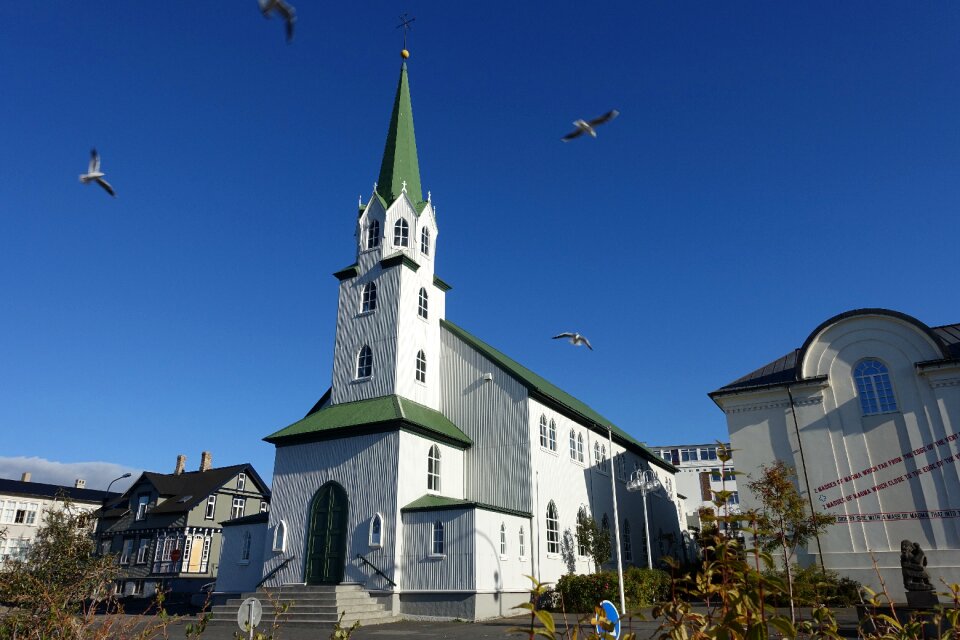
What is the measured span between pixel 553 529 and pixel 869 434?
12902 mm

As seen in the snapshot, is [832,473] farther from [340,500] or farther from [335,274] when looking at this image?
[335,274]

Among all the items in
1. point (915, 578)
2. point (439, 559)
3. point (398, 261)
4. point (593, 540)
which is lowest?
point (915, 578)

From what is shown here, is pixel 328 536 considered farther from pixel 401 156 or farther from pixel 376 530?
pixel 401 156

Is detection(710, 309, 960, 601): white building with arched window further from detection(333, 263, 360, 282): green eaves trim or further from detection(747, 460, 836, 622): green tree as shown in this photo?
detection(333, 263, 360, 282): green eaves trim

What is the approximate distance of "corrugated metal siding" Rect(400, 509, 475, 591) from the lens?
22000 mm

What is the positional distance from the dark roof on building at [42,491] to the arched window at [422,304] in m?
48.7

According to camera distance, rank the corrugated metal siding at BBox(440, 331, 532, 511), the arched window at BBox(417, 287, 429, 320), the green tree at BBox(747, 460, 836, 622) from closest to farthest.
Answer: the green tree at BBox(747, 460, 836, 622) → the corrugated metal siding at BBox(440, 331, 532, 511) → the arched window at BBox(417, 287, 429, 320)

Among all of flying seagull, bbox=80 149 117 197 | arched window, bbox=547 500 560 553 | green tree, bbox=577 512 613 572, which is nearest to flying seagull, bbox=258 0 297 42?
flying seagull, bbox=80 149 117 197

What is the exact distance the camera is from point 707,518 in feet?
11.8

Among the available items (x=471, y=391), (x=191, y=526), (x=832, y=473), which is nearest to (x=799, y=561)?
(x=832, y=473)

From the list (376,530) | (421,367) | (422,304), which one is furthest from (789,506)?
(422,304)

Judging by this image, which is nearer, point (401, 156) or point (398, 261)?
point (398, 261)

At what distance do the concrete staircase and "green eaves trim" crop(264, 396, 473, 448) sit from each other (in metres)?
5.59

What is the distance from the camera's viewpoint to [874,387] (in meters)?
25.7
